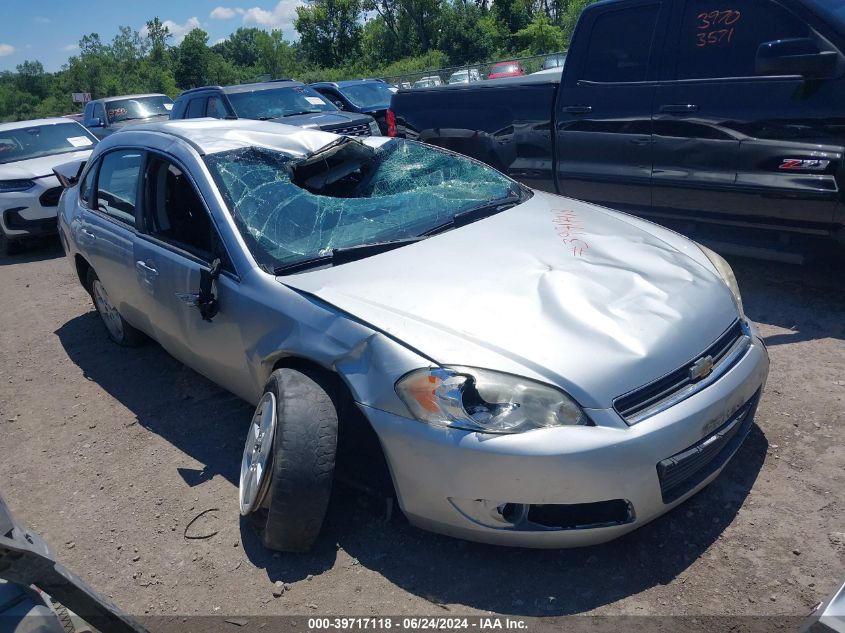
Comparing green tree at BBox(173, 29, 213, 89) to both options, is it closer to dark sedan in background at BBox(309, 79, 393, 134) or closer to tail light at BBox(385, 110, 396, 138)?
dark sedan in background at BBox(309, 79, 393, 134)

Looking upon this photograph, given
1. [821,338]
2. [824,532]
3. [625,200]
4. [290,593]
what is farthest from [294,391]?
[625,200]

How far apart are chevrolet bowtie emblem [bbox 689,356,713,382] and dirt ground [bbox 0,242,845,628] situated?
0.59 meters

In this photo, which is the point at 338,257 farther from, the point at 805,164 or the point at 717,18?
the point at 717,18

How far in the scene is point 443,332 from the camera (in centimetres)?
274

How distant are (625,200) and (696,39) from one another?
4.06ft

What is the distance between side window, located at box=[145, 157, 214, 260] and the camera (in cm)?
388

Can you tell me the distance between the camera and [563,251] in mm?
3391

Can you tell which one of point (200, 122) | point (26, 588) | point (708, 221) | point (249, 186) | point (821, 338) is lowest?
→ point (821, 338)

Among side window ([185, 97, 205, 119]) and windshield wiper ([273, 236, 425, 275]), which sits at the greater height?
side window ([185, 97, 205, 119])

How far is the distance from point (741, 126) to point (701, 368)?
2.73 meters

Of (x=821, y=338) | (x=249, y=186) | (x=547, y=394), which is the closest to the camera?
(x=547, y=394)

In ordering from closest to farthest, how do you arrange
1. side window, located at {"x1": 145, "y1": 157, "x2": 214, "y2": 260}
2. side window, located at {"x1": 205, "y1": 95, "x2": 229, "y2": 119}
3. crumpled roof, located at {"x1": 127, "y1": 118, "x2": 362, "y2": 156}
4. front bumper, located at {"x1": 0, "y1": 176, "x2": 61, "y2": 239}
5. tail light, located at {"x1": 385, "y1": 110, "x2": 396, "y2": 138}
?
side window, located at {"x1": 145, "y1": 157, "x2": 214, "y2": 260} → crumpled roof, located at {"x1": 127, "y1": 118, "x2": 362, "y2": 156} → tail light, located at {"x1": 385, "y1": 110, "x2": 396, "y2": 138} → front bumper, located at {"x1": 0, "y1": 176, "x2": 61, "y2": 239} → side window, located at {"x1": 205, "y1": 95, "x2": 229, "y2": 119}

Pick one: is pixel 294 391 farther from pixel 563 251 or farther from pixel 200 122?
pixel 200 122

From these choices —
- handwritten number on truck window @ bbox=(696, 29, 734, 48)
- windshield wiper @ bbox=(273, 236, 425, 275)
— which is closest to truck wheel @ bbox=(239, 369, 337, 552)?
windshield wiper @ bbox=(273, 236, 425, 275)
